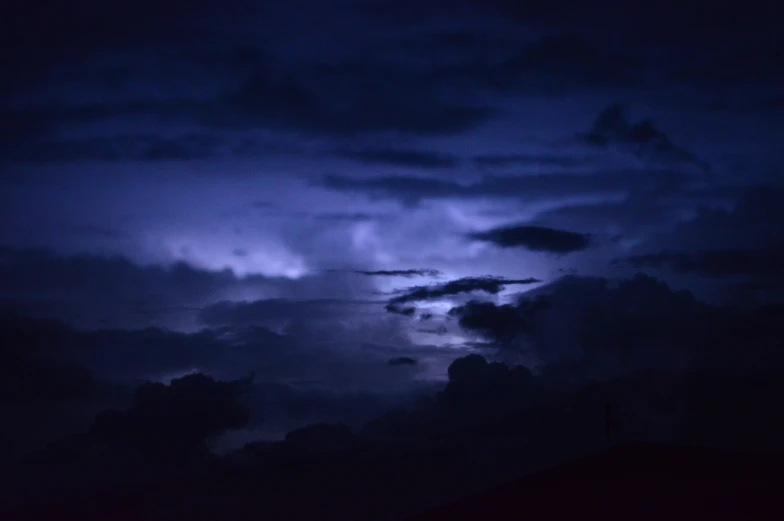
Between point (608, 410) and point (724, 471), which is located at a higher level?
point (608, 410)

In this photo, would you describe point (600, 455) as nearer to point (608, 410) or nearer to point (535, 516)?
point (608, 410)

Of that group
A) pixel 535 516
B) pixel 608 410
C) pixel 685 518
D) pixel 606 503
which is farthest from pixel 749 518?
pixel 608 410

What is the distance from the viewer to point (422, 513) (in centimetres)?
2683

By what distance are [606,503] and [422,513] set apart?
516 cm

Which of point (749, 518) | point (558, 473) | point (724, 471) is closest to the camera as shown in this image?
point (749, 518)

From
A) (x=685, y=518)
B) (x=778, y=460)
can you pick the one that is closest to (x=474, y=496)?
(x=685, y=518)

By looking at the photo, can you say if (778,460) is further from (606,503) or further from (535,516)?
(535,516)

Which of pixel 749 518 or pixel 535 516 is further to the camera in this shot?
pixel 535 516

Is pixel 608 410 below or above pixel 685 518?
above

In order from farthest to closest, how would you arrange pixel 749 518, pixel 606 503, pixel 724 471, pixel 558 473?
pixel 558 473 → pixel 724 471 → pixel 606 503 → pixel 749 518

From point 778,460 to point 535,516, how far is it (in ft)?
25.0

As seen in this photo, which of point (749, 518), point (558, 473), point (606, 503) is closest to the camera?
point (749, 518)

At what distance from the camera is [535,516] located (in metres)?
24.9

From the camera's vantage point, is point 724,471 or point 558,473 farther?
point 558,473
